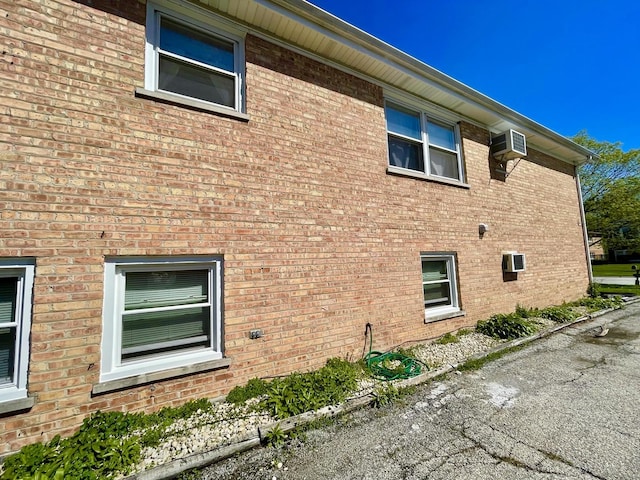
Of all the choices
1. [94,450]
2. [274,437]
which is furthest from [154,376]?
[274,437]

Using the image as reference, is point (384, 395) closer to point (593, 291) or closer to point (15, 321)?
point (15, 321)

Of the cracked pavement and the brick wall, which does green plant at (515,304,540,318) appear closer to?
the brick wall

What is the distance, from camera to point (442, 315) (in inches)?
232

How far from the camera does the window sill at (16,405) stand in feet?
8.62

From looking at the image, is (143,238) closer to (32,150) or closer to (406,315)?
(32,150)

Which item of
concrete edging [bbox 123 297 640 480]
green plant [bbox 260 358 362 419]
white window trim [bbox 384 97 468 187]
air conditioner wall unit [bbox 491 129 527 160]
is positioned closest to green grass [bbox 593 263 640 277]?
air conditioner wall unit [bbox 491 129 527 160]

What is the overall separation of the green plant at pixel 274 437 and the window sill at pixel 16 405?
7.22 ft

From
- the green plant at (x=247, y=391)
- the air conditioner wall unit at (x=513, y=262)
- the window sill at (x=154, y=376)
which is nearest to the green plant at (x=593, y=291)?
the air conditioner wall unit at (x=513, y=262)

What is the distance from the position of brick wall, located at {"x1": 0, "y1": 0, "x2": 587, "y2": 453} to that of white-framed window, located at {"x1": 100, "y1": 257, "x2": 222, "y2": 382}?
0.14 meters

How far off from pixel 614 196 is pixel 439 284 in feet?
82.9

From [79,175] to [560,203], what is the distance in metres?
12.3

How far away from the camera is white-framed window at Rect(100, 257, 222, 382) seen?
323 centimetres

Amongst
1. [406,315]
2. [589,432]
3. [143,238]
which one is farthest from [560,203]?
[143,238]

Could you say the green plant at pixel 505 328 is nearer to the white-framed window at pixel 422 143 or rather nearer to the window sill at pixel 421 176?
the window sill at pixel 421 176
